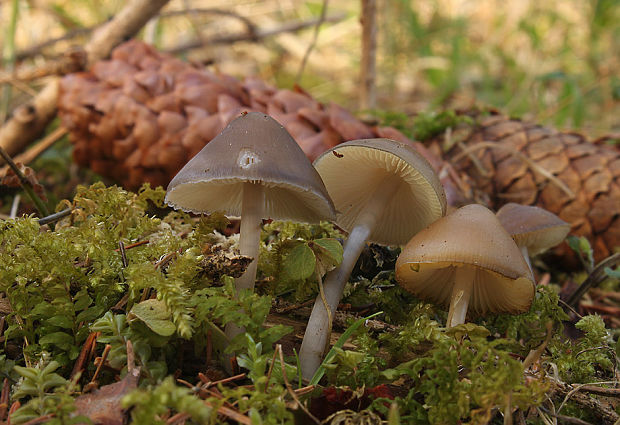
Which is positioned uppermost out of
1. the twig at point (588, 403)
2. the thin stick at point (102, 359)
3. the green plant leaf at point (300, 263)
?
the green plant leaf at point (300, 263)

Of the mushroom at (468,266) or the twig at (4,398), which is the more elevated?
the mushroom at (468,266)

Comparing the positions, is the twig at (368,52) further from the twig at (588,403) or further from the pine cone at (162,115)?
the twig at (588,403)

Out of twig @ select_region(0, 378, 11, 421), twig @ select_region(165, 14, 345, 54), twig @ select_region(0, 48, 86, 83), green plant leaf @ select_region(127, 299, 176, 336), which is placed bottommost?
twig @ select_region(0, 378, 11, 421)

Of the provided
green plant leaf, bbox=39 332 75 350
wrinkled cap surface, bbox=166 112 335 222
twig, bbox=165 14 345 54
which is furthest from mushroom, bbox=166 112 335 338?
twig, bbox=165 14 345 54

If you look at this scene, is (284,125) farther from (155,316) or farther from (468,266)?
(155,316)

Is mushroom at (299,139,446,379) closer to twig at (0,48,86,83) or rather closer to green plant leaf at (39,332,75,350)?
green plant leaf at (39,332,75,350)

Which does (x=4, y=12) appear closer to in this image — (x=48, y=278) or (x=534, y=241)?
(x=48, y=278)

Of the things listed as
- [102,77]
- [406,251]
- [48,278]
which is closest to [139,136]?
[102,77]

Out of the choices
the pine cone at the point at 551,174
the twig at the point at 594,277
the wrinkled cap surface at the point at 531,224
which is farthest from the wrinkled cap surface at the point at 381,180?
the pine cone at the point at 551,174
